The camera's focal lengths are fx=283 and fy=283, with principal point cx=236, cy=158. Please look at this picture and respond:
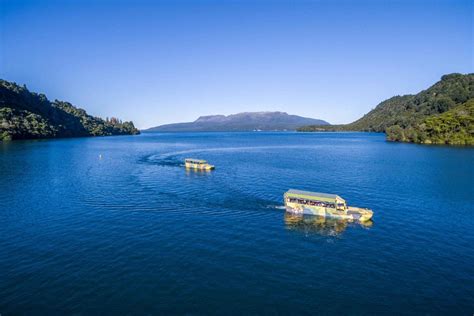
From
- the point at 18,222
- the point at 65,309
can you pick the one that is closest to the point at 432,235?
the point at 65,309

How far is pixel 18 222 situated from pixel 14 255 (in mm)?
16217

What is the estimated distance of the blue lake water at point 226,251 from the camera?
30547 mm

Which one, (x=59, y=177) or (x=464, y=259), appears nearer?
(x=464, y=259)

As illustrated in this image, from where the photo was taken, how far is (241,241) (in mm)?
45438

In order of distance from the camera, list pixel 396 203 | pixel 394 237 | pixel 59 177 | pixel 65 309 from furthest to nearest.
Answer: pixel 59 177, pixel 396 203, pixel 394 237, pixel 65 309

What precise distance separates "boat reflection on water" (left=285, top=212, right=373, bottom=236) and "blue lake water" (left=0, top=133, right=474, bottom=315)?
1.55ft

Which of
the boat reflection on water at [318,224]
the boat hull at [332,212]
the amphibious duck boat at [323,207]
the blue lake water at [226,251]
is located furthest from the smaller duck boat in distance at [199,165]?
the boat reflection on water at [318,224]

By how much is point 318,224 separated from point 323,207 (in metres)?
4.82

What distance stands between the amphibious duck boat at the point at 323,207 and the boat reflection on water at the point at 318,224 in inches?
39.3

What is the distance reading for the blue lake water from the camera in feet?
100

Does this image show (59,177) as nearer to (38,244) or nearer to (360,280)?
(38,244)

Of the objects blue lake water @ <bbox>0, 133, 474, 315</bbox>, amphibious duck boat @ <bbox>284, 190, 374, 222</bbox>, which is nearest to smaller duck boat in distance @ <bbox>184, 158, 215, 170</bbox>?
blue lake water @ <bbox>0, 133, 474, 315</bbox>

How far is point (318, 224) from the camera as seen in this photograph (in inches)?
Result: 2100

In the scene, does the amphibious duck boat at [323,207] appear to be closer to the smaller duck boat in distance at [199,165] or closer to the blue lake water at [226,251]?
the blue lake water at [226,251]
